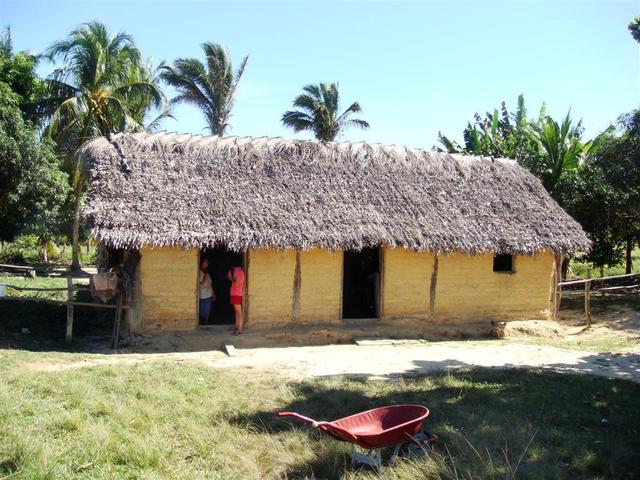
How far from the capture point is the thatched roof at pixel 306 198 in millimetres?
10422

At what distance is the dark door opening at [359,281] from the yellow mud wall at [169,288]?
4190 mm

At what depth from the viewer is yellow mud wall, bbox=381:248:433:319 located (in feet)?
38.9

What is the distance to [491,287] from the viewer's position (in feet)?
41.2

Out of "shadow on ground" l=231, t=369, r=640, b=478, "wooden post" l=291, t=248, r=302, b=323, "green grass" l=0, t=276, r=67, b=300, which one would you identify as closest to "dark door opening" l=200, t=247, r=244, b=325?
"wooden post" l=291, t=248, r=302, b=323

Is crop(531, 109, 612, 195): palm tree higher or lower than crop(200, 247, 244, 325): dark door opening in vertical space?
higher

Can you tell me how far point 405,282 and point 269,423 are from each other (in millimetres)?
6247

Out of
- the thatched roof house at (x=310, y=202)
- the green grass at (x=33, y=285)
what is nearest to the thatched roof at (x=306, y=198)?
the thatched roof house at (x=310, y=202)

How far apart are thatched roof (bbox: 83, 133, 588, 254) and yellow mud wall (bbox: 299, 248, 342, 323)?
658 millimetres

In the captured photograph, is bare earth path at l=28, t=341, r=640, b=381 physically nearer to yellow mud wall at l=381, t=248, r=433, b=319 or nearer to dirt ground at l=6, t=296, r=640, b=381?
dirt ground at l=6, t=296, r=640, b=381

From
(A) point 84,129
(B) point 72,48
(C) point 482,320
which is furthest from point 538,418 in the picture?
(B) point 72,48

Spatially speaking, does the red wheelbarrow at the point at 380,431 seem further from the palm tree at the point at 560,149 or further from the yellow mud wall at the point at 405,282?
the palm tree at the point at 560,149

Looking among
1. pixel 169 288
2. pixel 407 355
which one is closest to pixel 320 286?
pixel 407 355

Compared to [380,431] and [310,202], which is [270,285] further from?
[380,431]

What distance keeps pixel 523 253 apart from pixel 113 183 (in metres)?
8.49
